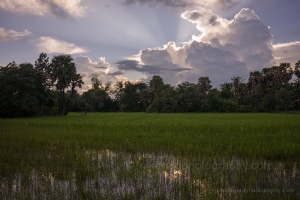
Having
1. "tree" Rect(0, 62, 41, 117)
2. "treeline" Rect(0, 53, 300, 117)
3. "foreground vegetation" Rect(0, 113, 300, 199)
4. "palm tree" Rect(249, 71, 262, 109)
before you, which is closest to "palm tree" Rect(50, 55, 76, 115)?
"treeline" Rect(0, 53, 300, 117)

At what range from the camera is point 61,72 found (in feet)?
125

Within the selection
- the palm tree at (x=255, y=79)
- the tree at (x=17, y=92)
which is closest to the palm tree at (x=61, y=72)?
the tree at (x=17, y=92)

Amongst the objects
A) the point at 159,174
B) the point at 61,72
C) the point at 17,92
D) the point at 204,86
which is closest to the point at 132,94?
the point at 204,86

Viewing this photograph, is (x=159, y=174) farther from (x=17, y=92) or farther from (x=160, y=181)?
(x=17, y=92)

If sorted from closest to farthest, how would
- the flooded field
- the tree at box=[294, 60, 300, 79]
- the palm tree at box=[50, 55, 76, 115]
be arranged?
the flooded field, the palm tree at box=[50, 55, 76, 115], the tree at box=[294, 60, 300, 79]

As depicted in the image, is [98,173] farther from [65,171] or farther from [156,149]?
[156,149]

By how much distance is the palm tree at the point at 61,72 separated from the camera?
1486 inches

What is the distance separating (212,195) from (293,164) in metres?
3.52

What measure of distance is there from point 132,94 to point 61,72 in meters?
32.0

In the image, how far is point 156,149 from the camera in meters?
8.01

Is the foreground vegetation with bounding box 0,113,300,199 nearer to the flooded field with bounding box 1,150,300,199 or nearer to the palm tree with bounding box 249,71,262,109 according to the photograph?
the flooded field with bounding box 1,150,300,199

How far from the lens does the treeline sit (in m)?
30.2

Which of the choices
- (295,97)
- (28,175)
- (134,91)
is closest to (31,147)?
(28,175)

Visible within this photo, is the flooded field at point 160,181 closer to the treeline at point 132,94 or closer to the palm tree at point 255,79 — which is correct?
the treeline at point 132,94
